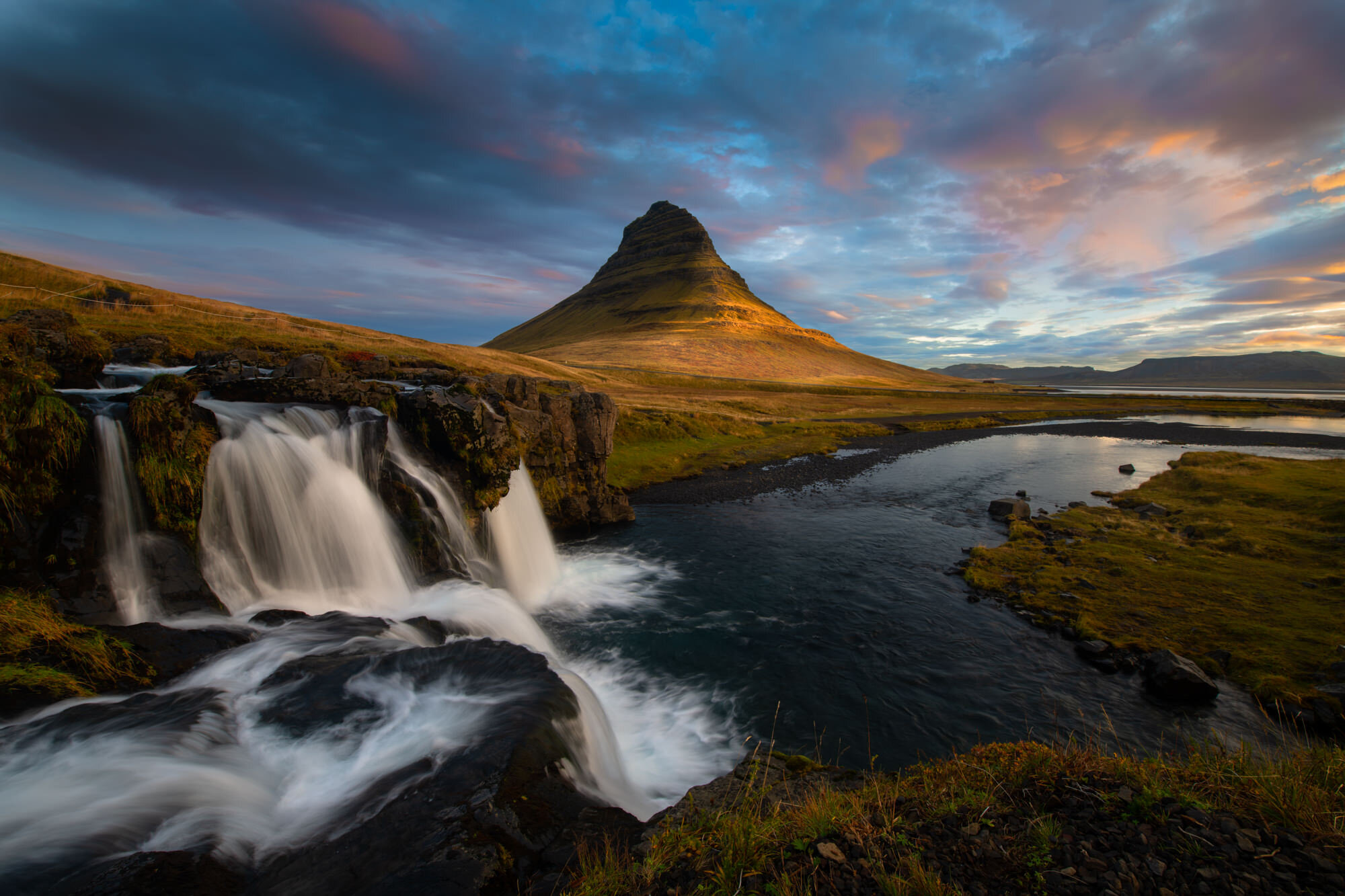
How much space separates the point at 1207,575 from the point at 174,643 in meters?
30.7

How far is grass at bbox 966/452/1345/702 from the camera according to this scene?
14.1 m

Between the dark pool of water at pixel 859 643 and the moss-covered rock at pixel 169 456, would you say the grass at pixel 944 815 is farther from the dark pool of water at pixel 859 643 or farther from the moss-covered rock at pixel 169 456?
the moss-covered rock at pixel 169 456

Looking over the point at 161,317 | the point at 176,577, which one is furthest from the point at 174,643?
the point at 161,317

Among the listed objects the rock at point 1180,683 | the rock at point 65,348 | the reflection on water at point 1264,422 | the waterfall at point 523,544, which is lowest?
the waterfall at point 523,544

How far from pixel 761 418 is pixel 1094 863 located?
77872 millimetres

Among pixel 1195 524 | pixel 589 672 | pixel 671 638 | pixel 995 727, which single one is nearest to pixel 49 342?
pixel 589 672

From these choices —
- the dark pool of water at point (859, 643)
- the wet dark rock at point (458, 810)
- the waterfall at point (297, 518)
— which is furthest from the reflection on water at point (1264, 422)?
the waterfall at point (297, 518)

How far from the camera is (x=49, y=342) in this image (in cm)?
1591

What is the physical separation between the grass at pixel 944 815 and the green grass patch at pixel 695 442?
29095 millimetres

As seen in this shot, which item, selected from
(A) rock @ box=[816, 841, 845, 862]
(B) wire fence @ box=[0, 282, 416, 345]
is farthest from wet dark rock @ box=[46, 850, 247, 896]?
(B) wire fence @ box=[0, 282, 416, 345]

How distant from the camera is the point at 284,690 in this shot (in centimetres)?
954

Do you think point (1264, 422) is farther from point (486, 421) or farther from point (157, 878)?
point (157, 878)

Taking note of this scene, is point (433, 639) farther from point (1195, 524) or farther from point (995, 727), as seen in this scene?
point (1195, 524)

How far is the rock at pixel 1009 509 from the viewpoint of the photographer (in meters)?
29.1
